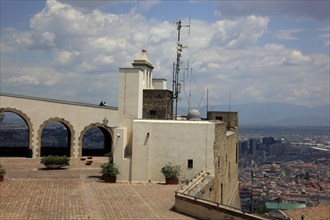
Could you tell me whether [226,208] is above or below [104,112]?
below

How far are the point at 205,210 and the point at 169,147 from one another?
7.66m

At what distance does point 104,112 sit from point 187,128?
13.5 meters

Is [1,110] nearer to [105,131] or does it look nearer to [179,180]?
[105,131]

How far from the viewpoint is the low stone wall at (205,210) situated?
12875 millimetres

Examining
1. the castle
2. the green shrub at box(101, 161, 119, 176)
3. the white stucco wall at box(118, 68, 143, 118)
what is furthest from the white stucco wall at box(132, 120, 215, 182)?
the white stucco wall at box(118, 68, 143, 118)

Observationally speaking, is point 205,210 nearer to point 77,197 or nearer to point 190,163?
point 77,197

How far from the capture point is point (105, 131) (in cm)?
3491

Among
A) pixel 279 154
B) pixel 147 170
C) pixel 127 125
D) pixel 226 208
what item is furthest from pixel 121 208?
pixel 279 154

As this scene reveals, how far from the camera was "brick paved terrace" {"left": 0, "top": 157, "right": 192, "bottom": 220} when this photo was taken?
48.4 feet

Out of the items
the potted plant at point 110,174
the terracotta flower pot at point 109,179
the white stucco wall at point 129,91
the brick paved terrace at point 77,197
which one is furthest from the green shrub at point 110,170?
the white stucco wall at point 129,91

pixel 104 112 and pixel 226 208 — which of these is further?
pixel 104 112

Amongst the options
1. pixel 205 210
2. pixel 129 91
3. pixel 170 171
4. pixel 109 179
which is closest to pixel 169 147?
pixel 170 171

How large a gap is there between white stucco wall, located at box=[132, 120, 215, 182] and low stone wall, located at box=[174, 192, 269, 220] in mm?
6042

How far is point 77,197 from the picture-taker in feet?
57.4
